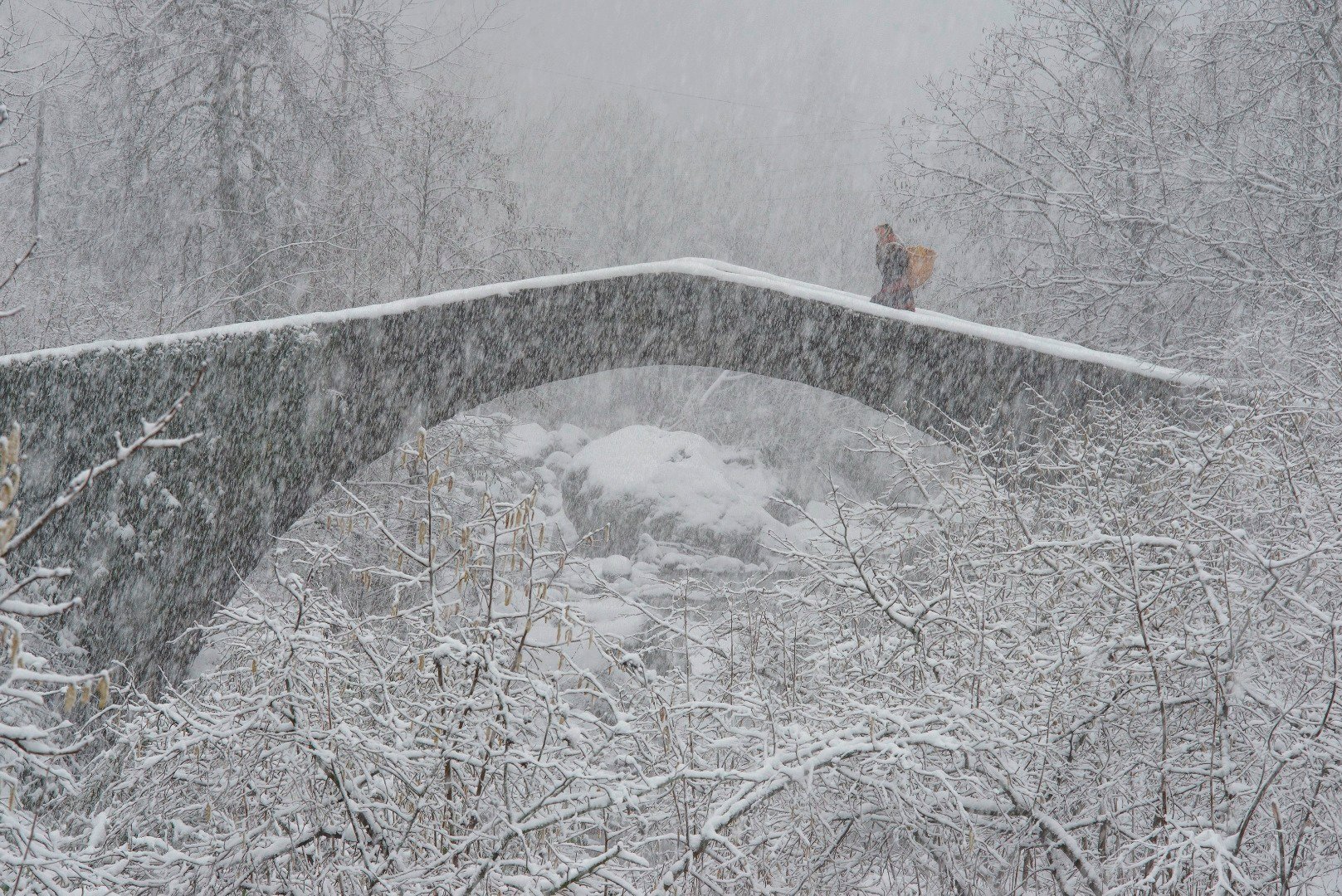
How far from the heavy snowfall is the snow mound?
0.09 meters

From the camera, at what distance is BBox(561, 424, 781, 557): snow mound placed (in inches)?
599

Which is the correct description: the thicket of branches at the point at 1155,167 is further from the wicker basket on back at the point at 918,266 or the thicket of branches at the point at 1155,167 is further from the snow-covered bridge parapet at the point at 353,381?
the wicker basket on back at the point at 918,266

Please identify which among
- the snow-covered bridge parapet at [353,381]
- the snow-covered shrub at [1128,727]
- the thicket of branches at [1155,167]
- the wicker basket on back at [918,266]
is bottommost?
the snow-covered bridge parapet at [353,381]

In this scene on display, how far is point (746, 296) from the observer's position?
10734 millimetres

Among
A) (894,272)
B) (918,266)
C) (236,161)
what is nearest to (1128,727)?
(894,272)

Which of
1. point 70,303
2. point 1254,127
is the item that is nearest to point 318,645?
point 70,303

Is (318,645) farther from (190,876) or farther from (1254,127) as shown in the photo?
(1254,127)

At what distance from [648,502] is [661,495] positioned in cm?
22

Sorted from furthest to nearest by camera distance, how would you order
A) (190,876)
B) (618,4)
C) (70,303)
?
(618,4) → (70,303) → (190,876)

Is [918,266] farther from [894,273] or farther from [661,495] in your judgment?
[661,495]

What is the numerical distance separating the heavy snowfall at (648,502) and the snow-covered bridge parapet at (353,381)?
1.7 inches

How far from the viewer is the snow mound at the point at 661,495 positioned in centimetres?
1520

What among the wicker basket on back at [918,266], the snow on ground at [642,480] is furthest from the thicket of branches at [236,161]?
the wicker basket on back at [918,266]

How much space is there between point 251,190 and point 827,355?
877cm
